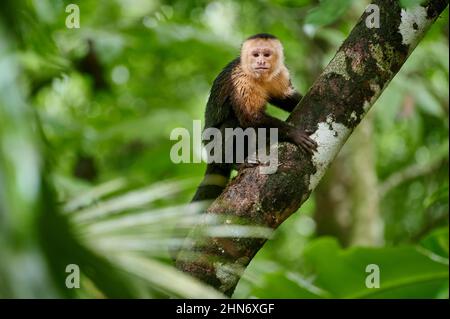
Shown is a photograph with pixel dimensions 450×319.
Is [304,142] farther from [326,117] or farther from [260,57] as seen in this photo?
[260,57]

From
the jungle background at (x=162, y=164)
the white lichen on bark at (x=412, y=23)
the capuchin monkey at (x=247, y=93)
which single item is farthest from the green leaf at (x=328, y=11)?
the capuchin monkey at (x=247, y=93)

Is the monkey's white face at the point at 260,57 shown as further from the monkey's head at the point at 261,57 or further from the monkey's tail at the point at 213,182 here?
the monkey's tail at the point at 213,182

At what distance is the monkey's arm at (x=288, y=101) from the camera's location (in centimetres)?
325

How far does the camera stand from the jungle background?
2.68 ft

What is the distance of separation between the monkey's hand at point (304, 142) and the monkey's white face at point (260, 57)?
3.50 ft

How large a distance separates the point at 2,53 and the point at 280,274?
2.73 m

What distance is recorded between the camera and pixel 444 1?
90.6 inches

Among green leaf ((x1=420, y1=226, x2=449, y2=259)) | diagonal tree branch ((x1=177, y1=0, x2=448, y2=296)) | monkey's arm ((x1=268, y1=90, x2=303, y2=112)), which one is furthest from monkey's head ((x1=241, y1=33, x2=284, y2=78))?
green leaf ((x1=420, y1=226, x2=449, y2=259))

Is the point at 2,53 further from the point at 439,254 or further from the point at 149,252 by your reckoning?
the point at 439,254

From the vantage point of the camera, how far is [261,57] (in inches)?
130

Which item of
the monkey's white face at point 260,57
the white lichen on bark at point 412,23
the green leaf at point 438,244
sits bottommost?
the green leaf at point 438,244

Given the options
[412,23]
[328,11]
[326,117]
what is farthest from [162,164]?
[328,11]

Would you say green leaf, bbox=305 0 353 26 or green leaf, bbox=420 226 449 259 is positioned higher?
green leaf, bbox=305 0 353 26

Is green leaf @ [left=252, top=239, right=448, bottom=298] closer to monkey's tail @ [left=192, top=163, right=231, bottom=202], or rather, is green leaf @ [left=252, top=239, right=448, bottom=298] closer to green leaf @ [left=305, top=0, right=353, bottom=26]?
monkey's tail @ [left=192, top=163, right=231, bottom=202]
